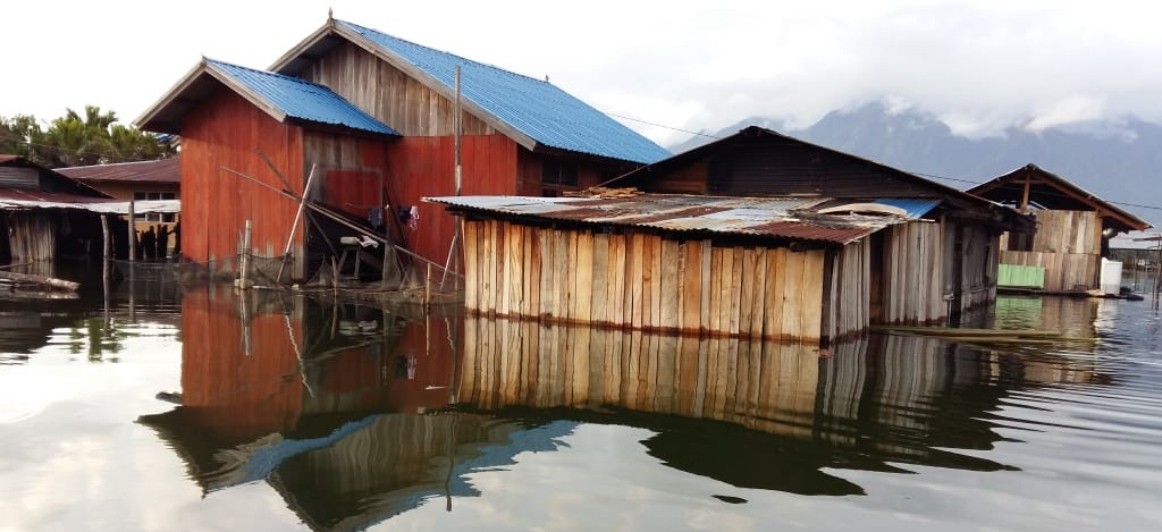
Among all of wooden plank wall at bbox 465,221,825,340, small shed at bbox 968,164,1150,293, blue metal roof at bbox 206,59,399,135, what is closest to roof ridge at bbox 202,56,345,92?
blue metal roof at bbox 206,59,399,135

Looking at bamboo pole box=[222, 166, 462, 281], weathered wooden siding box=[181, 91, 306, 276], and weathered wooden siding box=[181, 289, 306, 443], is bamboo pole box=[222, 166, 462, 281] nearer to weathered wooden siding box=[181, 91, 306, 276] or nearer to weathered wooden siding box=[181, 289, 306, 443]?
weathered wooden siding box=[181, 91, 306, 276]

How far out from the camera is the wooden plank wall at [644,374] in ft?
30.5

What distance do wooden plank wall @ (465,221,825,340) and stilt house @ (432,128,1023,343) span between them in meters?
0.02

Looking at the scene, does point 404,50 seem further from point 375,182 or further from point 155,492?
point 155,492

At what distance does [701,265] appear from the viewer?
13977 mm

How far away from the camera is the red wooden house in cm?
2108

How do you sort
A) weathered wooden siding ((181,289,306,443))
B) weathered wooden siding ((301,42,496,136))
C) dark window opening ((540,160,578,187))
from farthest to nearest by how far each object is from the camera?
dark window opening ((540,160,578,187)) → weathered wooden siding ((301,42,496,136)) → weathered wooden siding ((181,289,306,443))

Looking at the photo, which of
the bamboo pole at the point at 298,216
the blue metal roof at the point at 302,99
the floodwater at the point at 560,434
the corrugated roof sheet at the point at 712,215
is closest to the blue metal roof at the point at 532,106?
the blue metal roof at the point at 302,99

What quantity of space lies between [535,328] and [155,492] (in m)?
8.86

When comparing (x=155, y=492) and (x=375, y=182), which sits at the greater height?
(x=375, y=182)

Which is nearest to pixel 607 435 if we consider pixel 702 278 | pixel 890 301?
pixel 702 278

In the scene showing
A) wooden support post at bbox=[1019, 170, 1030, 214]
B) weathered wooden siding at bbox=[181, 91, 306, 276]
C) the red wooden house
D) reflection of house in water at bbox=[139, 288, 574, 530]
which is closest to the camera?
reflection of house in water at bbox=[139, 288, 574, 530]

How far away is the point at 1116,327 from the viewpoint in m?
19.0

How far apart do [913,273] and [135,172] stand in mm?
29252
